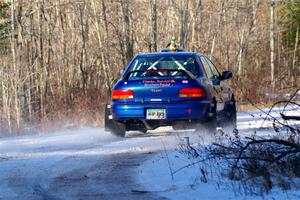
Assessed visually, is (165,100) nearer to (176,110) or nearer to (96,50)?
(176,110)

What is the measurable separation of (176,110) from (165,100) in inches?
9.7

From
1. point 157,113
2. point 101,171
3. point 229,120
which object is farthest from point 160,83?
A: point 101,171

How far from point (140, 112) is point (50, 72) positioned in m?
18.4

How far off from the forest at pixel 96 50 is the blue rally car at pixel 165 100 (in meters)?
5.76

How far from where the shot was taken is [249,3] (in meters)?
37.3

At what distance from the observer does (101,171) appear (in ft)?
30.0

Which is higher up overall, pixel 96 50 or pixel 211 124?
pixel 96 50

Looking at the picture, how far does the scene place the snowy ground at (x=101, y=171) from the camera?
24.7ft

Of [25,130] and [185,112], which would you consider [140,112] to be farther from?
[25,130]

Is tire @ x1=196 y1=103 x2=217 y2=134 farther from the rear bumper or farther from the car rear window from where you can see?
the car rear window

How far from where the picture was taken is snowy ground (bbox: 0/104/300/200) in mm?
7527

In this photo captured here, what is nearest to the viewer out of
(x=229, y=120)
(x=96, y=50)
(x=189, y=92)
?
(x=189, y=92)

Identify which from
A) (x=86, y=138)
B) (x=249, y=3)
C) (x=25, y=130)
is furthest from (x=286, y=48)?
(x=86, y=138)

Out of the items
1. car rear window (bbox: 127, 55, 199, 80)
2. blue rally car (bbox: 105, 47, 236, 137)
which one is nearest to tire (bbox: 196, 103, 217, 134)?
blue rally car (bbox: 105, 47, 236, 137)
